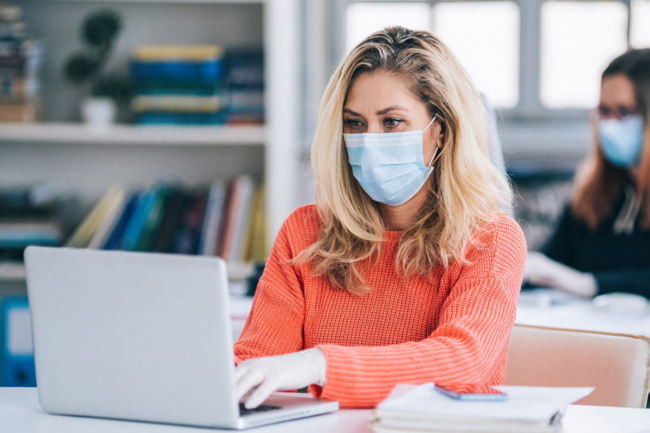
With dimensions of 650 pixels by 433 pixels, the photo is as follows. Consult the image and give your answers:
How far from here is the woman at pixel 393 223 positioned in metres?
1.25

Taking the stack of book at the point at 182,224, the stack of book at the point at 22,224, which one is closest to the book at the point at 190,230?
the stack of book at the point at 182,224

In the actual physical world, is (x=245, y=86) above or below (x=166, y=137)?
above

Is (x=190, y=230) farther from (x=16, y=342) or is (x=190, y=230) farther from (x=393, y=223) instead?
(x=393, y=223)

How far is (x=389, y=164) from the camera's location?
53.1 inches

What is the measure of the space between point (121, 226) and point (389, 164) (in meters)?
1.45

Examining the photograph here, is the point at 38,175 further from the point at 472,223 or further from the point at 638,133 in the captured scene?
the point at 638,133

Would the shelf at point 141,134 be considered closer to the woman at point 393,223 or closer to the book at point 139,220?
the book at point 139,220

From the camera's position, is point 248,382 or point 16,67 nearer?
point 248,382

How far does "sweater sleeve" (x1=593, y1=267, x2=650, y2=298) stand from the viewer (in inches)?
87.7

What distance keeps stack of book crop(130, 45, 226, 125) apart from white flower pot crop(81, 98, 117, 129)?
0.39ft

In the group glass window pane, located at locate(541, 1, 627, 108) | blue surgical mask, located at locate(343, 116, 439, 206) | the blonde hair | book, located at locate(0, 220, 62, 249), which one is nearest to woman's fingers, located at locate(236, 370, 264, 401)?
the blonde hair

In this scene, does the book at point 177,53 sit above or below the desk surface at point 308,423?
above

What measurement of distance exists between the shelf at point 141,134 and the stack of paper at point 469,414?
1732 millimetres

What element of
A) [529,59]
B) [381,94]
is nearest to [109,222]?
[381,94]
